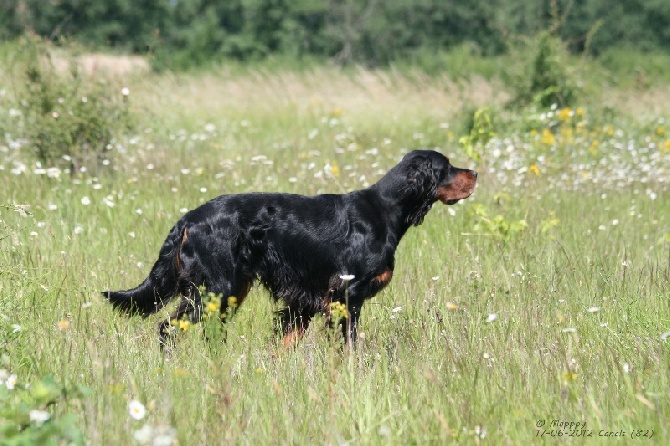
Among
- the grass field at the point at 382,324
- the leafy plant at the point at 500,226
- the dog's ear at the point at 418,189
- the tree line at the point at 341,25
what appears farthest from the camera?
the tree line at the point at 341,25

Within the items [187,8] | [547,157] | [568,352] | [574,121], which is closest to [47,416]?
[568,352]

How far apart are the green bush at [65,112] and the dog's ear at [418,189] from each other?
3.83 meters

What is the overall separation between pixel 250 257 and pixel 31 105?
4.29 meters

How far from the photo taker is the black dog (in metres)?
4.01

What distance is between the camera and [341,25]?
111ft

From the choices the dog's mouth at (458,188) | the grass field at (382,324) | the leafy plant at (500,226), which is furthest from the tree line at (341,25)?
the dog's mouth at (458,188)

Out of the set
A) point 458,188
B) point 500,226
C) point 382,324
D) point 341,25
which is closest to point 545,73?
point 500,226

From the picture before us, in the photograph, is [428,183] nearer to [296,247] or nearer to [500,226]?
[296,247]

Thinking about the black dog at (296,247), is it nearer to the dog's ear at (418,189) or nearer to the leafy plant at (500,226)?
the dog's ear at (418,189)

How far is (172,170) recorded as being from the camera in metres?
7.59

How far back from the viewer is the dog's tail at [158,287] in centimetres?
402

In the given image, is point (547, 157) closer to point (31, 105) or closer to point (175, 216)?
point (175, 216)

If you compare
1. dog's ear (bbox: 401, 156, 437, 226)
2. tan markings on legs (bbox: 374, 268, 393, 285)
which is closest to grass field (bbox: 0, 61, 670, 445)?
tan markings on legs (bbox: 374, 268, 393, 285)

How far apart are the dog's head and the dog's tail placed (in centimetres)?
119
